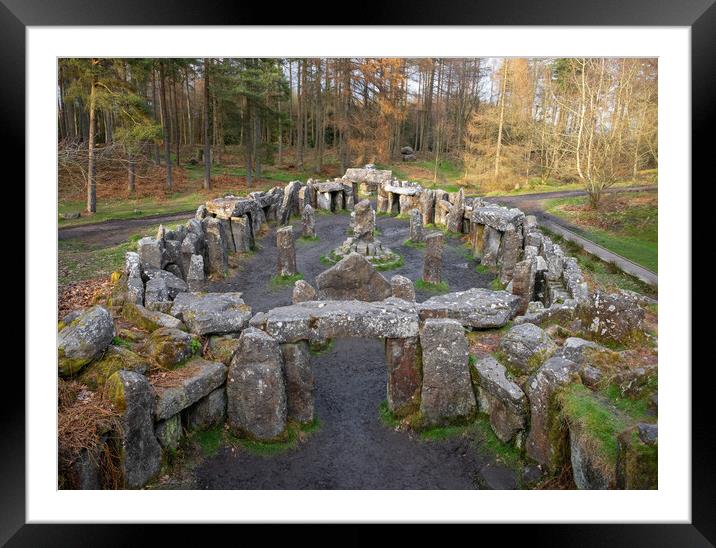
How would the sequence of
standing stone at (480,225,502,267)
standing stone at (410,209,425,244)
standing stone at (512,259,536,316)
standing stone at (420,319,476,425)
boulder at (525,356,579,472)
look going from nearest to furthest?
boulder at (525,356,579,472), standing stone at (420,319,476,425), standing stone at (512,259,536,316), standing stone at (480,225,502,267), standing stone at (410,209,425,244)

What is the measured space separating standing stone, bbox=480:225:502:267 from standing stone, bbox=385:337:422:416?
9725 millimetres

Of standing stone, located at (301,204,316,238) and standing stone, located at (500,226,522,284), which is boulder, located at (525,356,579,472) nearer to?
standing stone, located at (500,226,522,284)

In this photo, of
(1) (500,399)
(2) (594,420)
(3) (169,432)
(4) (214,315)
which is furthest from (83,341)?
(2) (594,420)

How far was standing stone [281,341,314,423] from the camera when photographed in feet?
27.3

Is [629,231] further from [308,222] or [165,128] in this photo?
[165,128]

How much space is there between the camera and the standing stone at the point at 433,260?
1551cm

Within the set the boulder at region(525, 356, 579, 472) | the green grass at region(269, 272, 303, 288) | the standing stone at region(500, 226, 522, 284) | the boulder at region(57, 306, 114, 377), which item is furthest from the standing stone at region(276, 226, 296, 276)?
the boulder at region(525, 356, 579, 472)

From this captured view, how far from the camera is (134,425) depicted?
6.55 m

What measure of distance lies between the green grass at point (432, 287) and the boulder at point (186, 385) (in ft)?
27.6

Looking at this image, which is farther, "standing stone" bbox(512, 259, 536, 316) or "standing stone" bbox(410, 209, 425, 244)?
"standing stone" bbox(410, 209, 425, 244)

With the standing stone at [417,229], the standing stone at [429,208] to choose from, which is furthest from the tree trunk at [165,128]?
the standing stone at [417,229]

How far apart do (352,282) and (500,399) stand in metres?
6.52

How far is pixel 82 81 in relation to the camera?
18.8 meters
